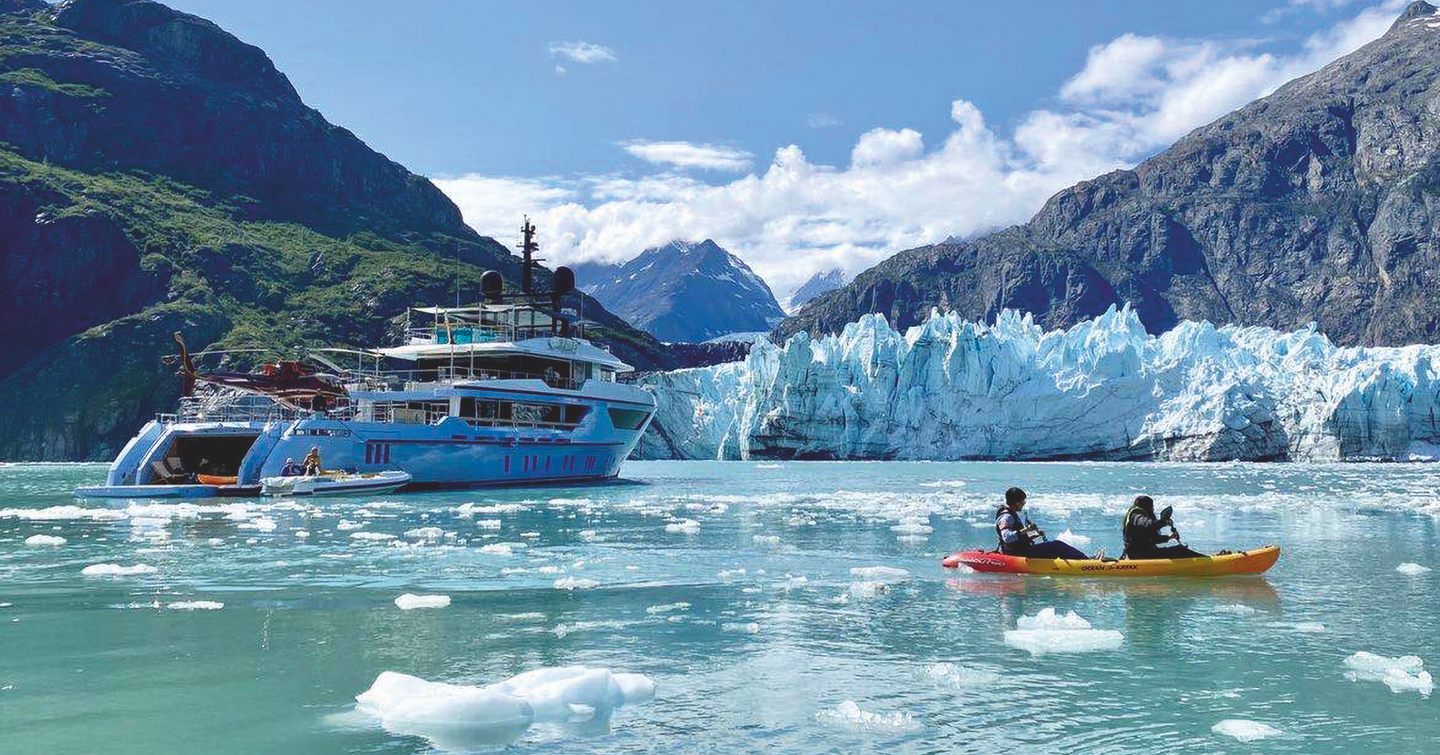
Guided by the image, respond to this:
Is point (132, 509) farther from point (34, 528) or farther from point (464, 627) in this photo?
point (464, 627)

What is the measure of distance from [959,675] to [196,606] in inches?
409

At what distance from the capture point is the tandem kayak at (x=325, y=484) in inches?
1588

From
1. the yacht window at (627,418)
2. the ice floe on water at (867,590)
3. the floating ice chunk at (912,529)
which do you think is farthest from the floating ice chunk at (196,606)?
the yacht window at (627,418)

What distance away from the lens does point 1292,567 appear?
20.2m

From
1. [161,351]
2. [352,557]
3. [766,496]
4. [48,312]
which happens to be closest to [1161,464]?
[766,496]

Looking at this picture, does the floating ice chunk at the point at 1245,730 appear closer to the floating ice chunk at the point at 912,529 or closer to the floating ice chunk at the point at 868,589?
the floating ice chunk at the point at 868,589

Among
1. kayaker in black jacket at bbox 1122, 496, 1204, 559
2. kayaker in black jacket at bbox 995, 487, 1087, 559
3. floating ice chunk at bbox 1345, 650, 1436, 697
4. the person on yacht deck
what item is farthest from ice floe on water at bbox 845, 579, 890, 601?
the person on yacht deck

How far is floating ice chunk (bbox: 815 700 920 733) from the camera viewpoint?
921 centimetres

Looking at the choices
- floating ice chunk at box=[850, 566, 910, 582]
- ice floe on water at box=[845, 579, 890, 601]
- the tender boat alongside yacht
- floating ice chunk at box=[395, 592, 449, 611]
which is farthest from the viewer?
the tender boat alongside yacht

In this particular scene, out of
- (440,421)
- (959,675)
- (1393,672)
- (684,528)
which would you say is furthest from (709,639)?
(440,421)

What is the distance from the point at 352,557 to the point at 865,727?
48.2 ft

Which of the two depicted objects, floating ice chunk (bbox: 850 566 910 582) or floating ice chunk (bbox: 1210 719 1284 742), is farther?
floating ice chunk (bbox: 850 566 910 582)

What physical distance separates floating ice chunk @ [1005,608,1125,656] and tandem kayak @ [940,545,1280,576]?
4871 mm

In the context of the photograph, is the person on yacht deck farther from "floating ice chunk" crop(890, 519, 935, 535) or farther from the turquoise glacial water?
"floating ice chunk" crop(890, 519, 935, 535)
